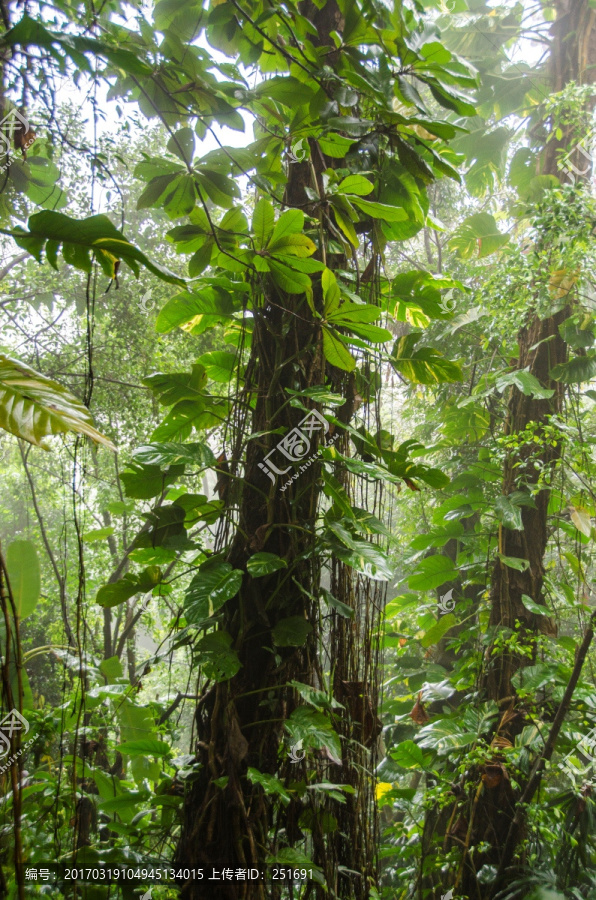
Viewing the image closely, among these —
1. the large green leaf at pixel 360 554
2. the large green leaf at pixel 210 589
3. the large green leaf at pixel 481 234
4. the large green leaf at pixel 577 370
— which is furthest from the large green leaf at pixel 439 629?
the large green leaf at pixel 481 234

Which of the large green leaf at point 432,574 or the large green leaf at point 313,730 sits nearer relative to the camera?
the large green leaf at point 313,730

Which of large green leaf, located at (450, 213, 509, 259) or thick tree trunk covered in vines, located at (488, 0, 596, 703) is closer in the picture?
thick tree trunk covered in vines, located at (488, 0, 596, 703)

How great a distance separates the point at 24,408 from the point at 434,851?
6.73 ft

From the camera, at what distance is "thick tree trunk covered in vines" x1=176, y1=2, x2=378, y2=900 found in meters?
0.92

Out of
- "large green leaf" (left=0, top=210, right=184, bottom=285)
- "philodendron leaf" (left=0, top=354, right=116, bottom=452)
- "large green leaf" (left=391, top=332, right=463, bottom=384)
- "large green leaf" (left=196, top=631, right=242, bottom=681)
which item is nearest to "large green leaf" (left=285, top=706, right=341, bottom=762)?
"large green leaf" (left=196, top=631, right=242, bottom=681)

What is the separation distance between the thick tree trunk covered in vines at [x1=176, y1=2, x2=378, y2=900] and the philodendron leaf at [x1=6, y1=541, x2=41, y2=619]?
17.6 inches

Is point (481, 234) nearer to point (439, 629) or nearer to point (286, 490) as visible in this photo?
point (439, 629)

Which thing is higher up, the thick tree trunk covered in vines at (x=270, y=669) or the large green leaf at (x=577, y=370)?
the large green leaf at (x=577, y=370)

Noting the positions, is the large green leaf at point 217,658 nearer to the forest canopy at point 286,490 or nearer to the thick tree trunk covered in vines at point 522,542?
the forest canopy at point 286,490

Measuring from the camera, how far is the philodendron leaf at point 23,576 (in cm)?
122

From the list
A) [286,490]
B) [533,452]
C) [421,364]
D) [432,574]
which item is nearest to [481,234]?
[533,452]

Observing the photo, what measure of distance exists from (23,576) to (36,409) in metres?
0.75

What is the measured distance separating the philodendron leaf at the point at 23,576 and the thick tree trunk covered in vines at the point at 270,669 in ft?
1.46

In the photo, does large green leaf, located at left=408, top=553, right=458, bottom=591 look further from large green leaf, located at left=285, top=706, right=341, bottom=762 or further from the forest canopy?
large green leaf, located at left=285, top=706, right=341, bottom=762
